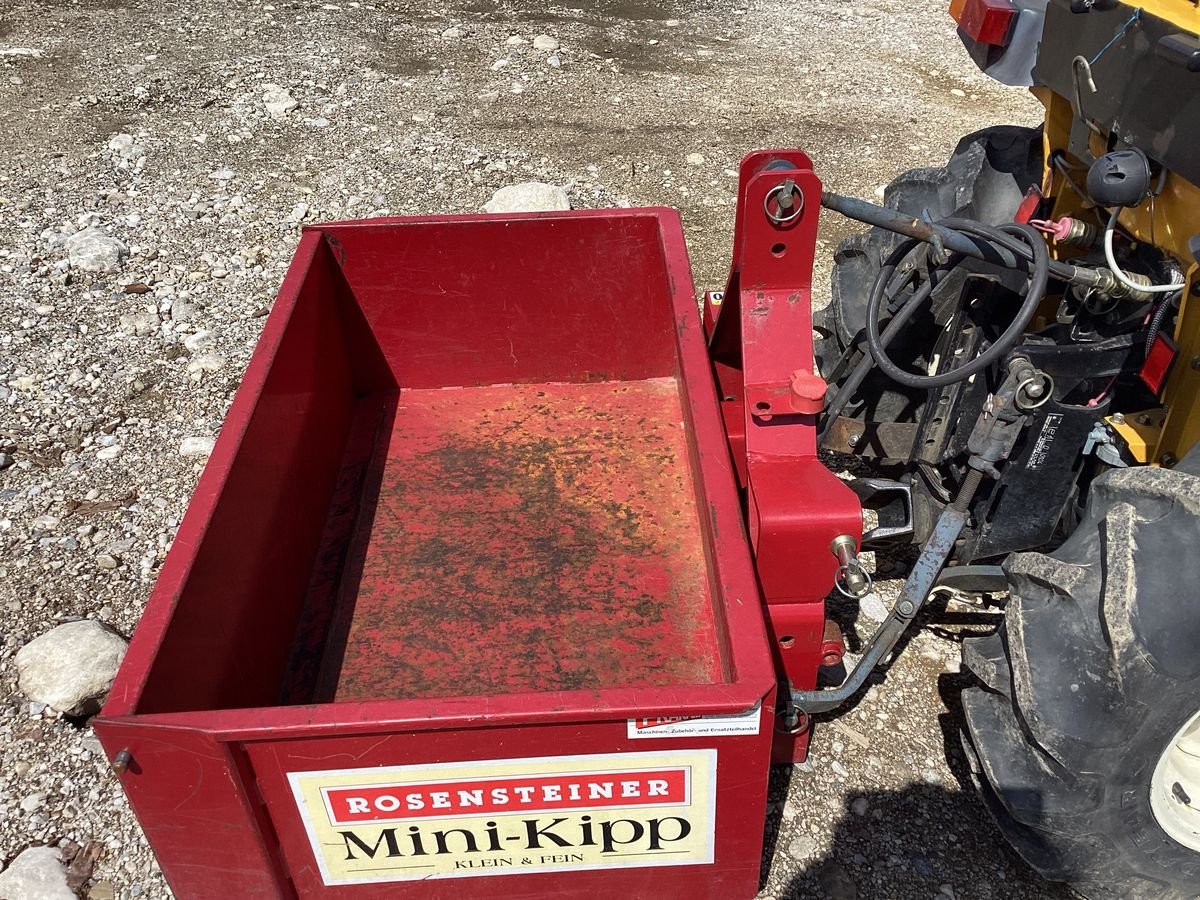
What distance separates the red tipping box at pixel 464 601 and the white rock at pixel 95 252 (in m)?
1.95

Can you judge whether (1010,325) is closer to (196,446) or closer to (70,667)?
(70,667)

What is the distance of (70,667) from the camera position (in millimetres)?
2422

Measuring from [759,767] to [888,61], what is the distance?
6232mm

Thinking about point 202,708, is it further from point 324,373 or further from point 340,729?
point 324,373

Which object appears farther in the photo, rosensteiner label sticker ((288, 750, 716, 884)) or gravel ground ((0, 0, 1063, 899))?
gravel ground ((0, 0, 1063, 899))

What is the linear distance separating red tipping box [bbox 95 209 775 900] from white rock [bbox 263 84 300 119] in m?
3.35

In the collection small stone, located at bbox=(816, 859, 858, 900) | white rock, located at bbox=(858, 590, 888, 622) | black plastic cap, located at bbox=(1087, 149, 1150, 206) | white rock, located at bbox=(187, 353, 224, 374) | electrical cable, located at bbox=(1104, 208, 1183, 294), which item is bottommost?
white rock, located at bbox=(858, 590, 888, 622)

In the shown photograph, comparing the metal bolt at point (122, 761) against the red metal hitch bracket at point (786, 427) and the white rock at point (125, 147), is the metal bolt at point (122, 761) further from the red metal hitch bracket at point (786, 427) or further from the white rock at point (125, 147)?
the white rock at point (125, 147)

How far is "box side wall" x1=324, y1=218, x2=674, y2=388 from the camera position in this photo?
2.83 m

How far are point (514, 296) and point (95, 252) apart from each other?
244 centimetres

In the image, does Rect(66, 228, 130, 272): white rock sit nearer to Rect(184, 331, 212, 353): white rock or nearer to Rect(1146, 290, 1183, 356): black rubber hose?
Rect(184, 331, 212, 353): white rock

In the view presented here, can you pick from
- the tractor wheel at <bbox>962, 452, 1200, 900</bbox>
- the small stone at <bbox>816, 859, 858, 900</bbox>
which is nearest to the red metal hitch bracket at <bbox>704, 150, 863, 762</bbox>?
the small stone at <bbox>816, 859, 858, 900</bbox>

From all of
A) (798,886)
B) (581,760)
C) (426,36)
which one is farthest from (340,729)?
(426,36)

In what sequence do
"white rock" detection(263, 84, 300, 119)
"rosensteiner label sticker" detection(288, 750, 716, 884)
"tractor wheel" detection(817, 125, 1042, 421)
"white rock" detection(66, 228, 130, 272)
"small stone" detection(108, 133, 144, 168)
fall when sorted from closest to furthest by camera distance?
"rosensteiner label sticker" detection(288, 750, 716, 884) < "tractor wheel" detection(817, 125, 1042, 421) < "white rock" detection(66, 228, 130, 272) < "small stone" detection(108, 133, 144, 168) < "white rock" detection(263, 84, 300, 119)
